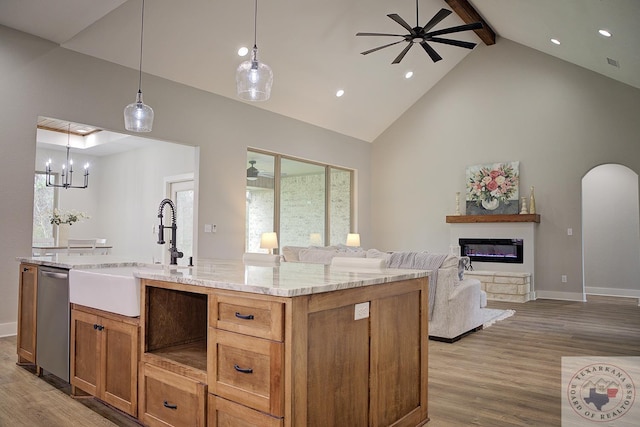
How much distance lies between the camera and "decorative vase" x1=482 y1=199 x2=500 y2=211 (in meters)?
8.26

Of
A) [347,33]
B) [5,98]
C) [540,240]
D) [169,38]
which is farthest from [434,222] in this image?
[5,98]

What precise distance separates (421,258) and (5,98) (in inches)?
182

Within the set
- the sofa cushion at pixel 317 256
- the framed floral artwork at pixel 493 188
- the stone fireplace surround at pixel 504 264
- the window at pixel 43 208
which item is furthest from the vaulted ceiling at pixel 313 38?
the window at pixel 43 208

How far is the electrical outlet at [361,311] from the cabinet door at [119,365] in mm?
1242

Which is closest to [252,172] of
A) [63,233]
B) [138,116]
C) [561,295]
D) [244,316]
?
[63,233]

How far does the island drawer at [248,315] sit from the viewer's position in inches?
67.4

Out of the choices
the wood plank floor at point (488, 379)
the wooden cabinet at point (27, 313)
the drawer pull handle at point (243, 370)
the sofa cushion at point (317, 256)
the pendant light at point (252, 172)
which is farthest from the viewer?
the pendant light at point (252, 172)

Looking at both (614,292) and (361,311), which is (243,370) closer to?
(361,311)

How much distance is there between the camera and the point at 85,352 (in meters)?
2.83

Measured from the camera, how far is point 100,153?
32.2 ft

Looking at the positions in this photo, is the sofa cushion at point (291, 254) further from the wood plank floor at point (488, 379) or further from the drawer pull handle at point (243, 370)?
the drawer pull handle at point (243, 370)

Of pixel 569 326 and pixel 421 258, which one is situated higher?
pixel 421 258

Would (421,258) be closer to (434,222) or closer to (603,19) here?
(603,19)

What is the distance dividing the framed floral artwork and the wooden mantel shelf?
17 cm
